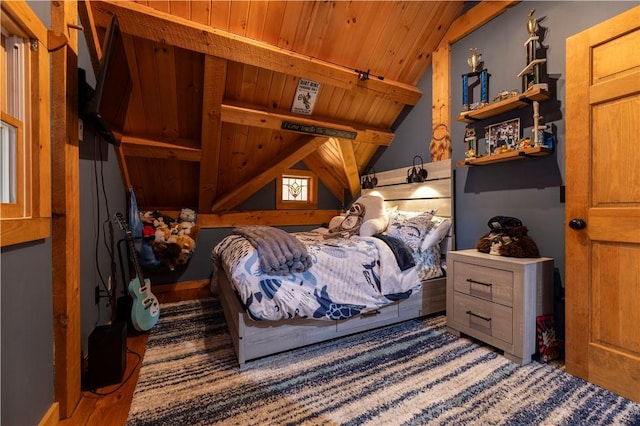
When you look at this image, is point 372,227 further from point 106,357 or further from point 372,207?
point 106,357

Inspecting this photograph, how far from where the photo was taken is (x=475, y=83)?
2541mm

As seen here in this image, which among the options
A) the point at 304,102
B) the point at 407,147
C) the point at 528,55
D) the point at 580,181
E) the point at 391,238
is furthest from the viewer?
the point at 407,147

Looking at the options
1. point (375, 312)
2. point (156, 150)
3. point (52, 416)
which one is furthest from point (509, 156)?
point (156, 150)

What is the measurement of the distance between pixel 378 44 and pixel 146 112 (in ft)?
7.91

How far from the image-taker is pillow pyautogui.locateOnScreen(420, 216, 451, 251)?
8.38 ft

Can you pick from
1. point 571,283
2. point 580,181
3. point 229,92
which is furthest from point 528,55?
point 229,92

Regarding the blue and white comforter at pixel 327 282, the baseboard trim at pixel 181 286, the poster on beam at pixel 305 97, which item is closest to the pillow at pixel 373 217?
the blue and white comforter at pixel 327 282

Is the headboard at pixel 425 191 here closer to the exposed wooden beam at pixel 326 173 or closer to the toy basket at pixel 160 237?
the exposed wooden beam at pixel 326 173

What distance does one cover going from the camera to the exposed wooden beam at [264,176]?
3.39 meters

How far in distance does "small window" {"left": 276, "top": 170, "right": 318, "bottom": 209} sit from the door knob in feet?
10.4

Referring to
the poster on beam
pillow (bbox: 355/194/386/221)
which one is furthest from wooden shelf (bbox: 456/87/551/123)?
the poster on beam

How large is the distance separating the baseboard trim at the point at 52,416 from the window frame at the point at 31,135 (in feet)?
2.58

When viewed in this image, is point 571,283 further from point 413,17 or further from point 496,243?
point 413,17

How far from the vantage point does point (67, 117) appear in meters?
1.29
